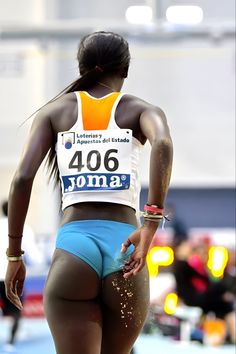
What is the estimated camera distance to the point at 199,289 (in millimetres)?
11109

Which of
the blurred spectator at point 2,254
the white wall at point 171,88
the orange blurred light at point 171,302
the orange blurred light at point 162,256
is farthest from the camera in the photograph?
the white wall at point 171,88

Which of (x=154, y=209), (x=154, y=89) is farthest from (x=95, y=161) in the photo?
(x=154, y=89)

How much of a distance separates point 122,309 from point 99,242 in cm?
19

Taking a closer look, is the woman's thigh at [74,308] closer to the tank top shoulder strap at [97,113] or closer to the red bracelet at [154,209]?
the red bracelet at [154,209]

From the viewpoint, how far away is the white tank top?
9.07ft

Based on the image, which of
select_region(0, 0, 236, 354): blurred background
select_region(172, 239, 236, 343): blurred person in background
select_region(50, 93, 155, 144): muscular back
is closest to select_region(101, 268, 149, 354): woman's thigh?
select_region(50, 93, 155, 144): muscular back

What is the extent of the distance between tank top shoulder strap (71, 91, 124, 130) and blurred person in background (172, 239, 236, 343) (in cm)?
833

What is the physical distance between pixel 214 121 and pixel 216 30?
1.37 metres

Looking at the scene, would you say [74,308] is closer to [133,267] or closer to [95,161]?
[133,267]

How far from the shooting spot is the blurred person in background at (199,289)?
11.0 meters

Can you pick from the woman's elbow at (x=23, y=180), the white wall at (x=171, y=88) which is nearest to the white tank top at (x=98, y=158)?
the woman's elbow at (x=23, y=180)

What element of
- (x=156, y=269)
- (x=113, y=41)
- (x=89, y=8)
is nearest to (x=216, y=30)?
(x=89, y=8)

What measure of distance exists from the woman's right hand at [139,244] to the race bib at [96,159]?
185 mm

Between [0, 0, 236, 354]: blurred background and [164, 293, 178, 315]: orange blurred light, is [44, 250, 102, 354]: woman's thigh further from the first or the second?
[0, 0, 236, 354]: blurred background
